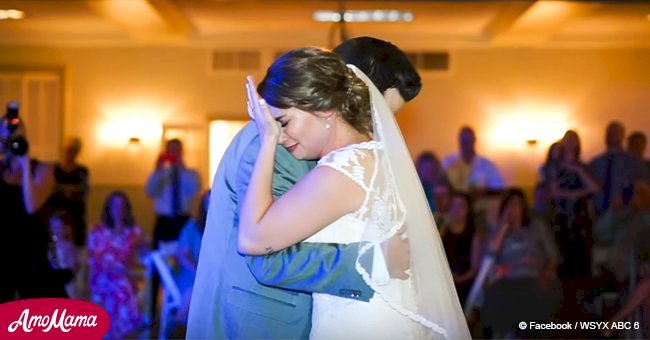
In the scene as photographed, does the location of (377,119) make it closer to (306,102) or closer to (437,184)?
(306,102)

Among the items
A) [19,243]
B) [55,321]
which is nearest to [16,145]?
[19,243]

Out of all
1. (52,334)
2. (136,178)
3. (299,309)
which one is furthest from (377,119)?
(136,178)

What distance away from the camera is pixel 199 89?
6.56 metres

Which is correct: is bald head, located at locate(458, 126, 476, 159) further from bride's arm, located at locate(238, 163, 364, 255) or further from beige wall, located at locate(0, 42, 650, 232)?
bride's arm, located at locate(238, 163, 364, 255)

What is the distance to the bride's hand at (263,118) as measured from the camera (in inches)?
67.5

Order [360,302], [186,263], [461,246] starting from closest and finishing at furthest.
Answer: [360,302] → [461,246] → [186,263]

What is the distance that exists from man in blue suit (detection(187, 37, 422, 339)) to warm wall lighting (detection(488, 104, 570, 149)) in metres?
4.55

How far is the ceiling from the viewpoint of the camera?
5727 millimetres

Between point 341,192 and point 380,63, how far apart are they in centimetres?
42

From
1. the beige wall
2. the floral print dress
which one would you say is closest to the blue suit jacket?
the floral print dress

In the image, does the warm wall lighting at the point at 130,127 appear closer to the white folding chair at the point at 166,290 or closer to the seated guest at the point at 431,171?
the white folding chair at the point at 166,290

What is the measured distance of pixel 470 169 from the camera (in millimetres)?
5535

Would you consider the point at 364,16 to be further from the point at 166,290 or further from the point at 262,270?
the point at 262,270

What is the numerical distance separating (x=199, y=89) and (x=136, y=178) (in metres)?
0.77
